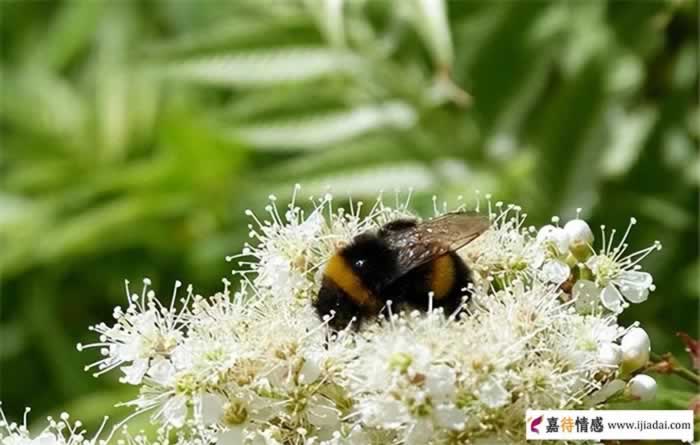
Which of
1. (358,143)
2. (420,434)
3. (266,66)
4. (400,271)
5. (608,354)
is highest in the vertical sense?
(266,66)

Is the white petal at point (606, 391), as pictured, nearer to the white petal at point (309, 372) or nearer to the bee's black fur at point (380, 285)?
the bee's black fur at point (380, 285)

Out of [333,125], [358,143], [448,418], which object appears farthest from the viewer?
[333,125]

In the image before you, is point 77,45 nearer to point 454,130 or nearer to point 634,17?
point 454,130

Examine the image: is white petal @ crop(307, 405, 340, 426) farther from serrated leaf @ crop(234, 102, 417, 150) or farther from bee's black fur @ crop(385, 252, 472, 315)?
serrated leaf @ crop(234, 102, 417, 150)

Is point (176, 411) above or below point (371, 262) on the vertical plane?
below

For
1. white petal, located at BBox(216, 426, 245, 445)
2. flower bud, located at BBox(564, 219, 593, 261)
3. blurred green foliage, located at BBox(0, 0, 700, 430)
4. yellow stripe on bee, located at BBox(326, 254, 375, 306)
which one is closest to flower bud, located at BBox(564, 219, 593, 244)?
flower bud, located at BBox(564, 219, 593, 261)

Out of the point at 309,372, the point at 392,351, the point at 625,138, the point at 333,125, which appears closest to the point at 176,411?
the point at 309,372

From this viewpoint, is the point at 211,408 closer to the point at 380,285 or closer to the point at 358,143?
the point at 380,285
